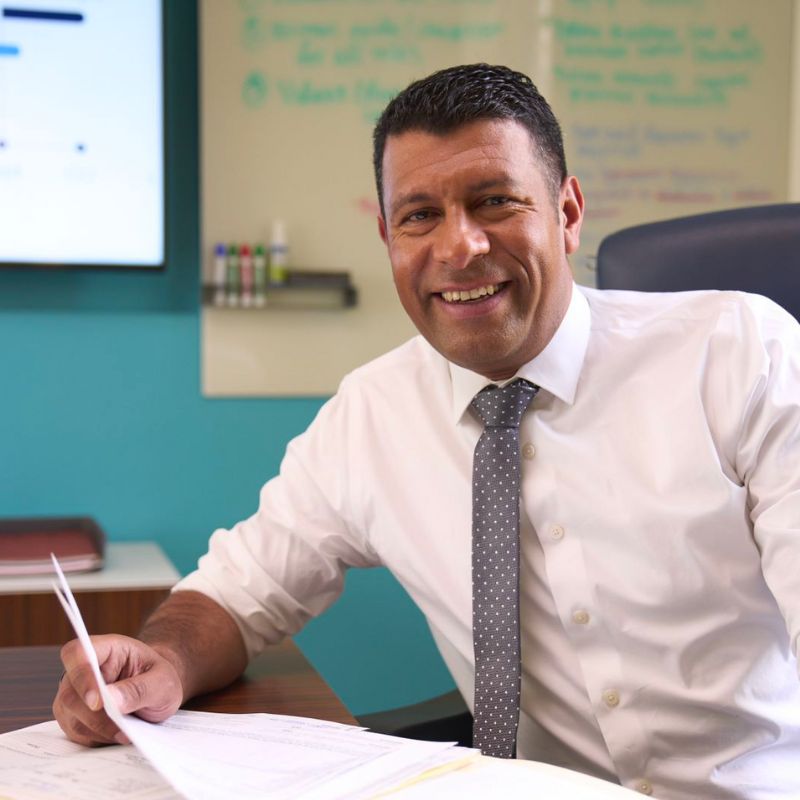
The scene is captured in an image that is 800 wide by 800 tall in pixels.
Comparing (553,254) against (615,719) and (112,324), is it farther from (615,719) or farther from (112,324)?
(112,324)

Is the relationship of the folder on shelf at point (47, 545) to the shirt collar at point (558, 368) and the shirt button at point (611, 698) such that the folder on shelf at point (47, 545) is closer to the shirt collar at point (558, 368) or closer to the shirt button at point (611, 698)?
the shirt collar at point (558, 368)

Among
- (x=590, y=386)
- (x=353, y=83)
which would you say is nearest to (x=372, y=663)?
(x=353, y=83)

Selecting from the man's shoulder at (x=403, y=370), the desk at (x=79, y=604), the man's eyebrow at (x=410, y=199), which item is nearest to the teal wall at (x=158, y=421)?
the desk at (x=79, y=604)

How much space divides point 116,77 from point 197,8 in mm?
300

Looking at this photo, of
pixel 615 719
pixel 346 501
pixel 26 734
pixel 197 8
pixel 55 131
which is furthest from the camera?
pixel 197 8

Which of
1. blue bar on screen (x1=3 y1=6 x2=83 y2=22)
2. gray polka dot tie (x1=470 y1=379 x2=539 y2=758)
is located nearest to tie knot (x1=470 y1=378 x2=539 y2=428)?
gray polka dot tie (x1=470 y1=379 x2=539 y2=758)

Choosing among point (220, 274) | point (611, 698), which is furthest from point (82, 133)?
point (611, 698)

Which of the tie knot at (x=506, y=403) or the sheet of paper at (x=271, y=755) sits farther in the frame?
the tie knot at (x=506, y=403)

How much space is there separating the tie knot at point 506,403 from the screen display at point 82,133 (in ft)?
4.51

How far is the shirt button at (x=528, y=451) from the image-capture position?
1.26 m

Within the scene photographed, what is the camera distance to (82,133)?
2.41 metres

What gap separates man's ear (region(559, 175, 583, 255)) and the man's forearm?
614 mm

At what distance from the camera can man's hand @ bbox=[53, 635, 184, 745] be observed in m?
0.96

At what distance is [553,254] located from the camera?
4.26 feet
